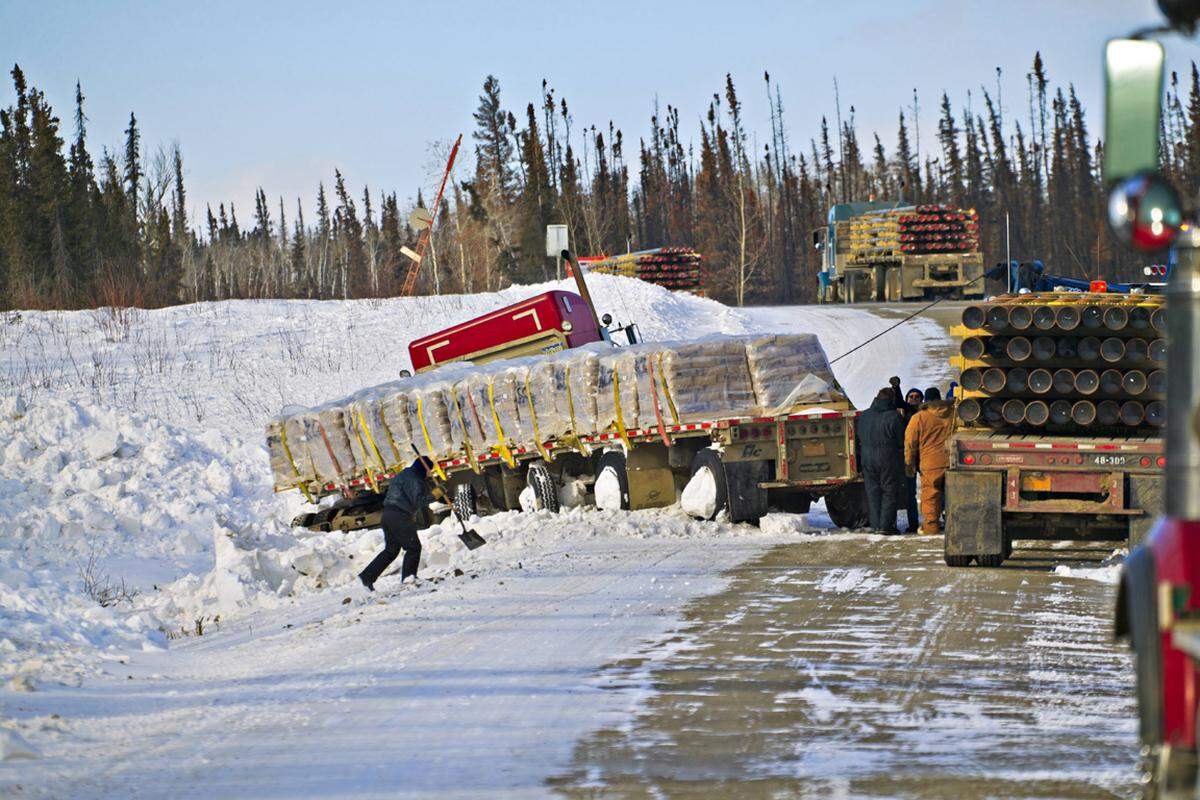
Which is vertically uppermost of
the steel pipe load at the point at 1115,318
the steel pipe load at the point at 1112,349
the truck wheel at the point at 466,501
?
the steel pipe load at the point at 1115,318

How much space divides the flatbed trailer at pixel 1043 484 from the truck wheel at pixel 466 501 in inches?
343

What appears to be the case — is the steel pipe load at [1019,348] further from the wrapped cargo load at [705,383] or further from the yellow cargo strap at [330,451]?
the yellow cargo strap at [330,451]

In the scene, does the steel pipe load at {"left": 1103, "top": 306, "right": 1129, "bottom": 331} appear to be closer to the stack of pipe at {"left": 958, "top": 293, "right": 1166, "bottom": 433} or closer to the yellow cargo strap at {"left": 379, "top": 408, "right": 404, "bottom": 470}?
the stack of pipe at {"left": 958, "top": 293, "right": 1166, "bottom": 433}

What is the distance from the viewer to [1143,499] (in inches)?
486

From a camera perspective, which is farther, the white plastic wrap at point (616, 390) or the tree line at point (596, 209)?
the tree line at point (596, 209)

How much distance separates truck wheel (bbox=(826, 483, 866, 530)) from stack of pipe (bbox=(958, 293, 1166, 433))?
160 inches

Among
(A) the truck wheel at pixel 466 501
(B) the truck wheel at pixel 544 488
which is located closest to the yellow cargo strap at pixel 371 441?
(A) the truck wheel at pixel 466 501

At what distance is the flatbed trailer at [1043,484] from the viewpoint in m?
12.4

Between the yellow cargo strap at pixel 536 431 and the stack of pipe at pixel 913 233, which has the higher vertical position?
the stack of pipe at pixel 913 233

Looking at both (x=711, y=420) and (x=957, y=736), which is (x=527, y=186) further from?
(x=957, y=736)

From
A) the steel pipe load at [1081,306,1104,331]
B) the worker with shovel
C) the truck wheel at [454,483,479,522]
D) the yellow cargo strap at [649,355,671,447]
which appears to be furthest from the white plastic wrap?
the steel pipe load at [1081,306,1104,331]

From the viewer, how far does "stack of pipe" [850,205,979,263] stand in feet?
174

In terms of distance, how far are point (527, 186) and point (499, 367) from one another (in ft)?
199

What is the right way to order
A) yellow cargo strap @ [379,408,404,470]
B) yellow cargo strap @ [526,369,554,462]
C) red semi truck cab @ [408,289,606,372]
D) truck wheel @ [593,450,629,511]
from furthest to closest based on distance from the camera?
red semi truck cab @ [408,289,606,372] → yellow cargo strap @ [379,408,404,470] → yellow cargo strap @ [526,369,554,462] → truck wheel @ [593,450,629,511]
